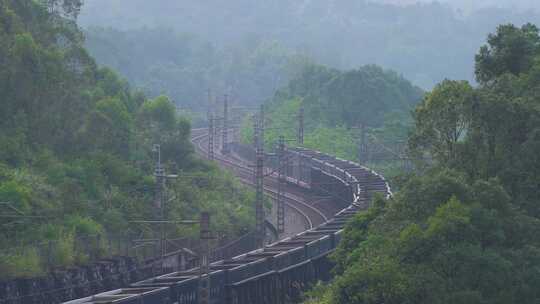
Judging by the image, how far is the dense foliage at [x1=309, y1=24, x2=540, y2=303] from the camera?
69.9 ft

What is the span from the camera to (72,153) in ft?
145

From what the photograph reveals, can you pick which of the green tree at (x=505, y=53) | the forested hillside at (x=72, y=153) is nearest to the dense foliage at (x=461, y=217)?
the green tree at (x=505, y=53)

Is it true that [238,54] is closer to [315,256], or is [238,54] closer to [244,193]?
[244,193]

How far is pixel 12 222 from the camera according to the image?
1339 inches

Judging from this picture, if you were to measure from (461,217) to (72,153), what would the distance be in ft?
82.2

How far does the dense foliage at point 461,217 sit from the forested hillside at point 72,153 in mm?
12041

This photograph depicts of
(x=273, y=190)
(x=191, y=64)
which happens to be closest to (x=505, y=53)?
(x=273, y=190)

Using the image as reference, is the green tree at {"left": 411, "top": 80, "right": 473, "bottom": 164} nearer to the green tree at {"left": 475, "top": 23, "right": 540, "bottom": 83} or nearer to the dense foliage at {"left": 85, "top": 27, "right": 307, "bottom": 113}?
the green tree at {"left": 475, "top": 23, "right": 540, "bottom": 83}

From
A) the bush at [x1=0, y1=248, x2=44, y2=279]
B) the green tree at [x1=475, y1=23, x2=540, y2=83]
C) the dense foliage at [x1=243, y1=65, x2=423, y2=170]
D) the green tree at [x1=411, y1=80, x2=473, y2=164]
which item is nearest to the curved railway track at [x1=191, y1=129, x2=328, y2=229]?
the dense foliage at [x1=243, y1=65, x2=423, y2=170]

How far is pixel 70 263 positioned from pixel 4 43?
11135mm

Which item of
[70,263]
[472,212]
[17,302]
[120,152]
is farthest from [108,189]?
[472,212]

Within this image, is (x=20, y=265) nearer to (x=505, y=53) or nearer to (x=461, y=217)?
(x=461, y=217)

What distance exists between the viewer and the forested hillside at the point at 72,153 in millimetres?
35438

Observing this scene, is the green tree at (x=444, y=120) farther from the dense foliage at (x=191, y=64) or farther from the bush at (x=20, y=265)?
the dense foliage at (x=191, y=64)
